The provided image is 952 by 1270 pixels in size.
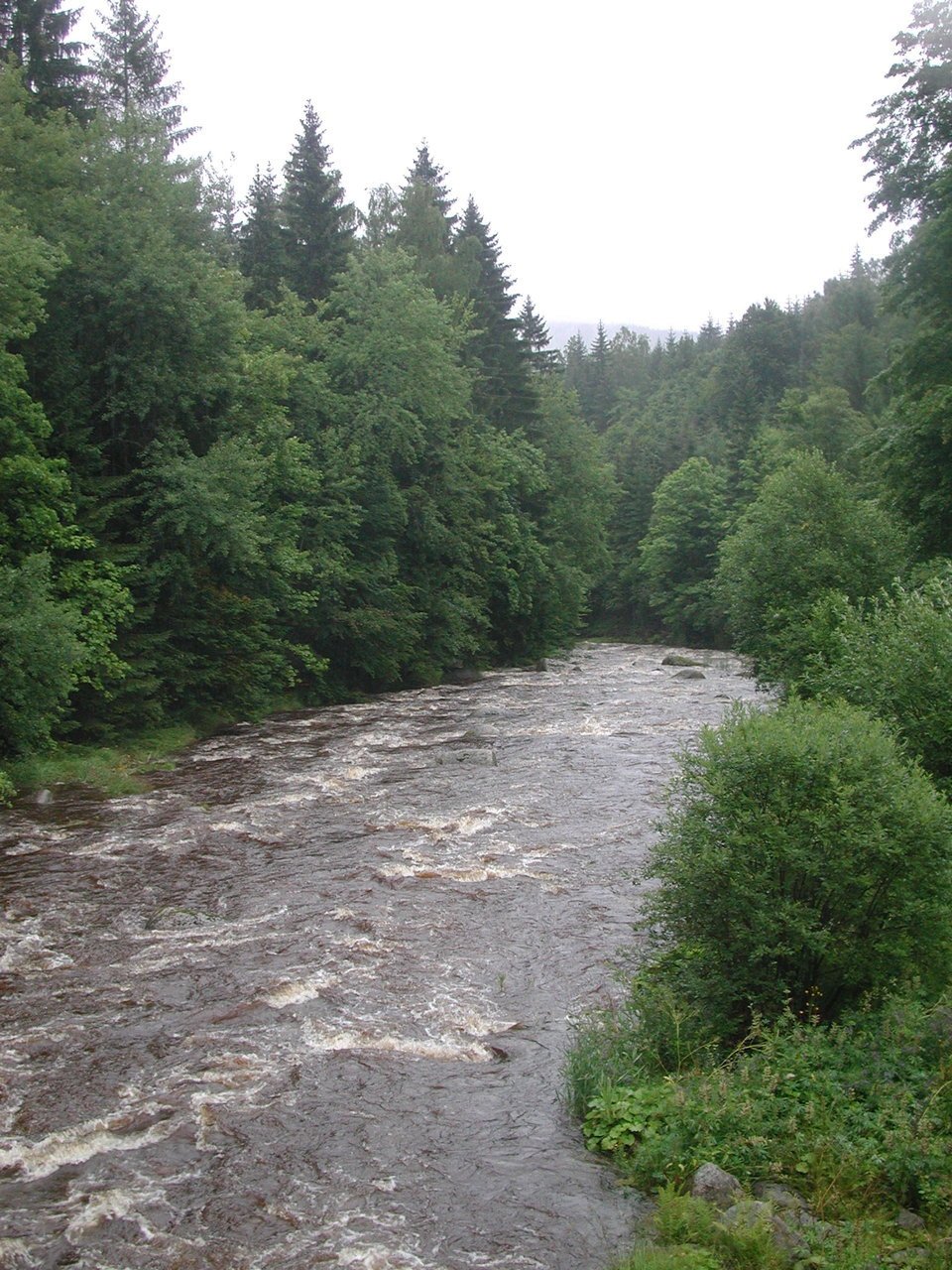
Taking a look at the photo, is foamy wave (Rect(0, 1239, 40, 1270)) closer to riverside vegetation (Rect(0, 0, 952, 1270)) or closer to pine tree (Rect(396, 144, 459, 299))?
riverside vegetation (Rect(0, 0, 952, 1270))

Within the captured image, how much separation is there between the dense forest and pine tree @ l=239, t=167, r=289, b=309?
0.17 metres

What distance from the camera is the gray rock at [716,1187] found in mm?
6508

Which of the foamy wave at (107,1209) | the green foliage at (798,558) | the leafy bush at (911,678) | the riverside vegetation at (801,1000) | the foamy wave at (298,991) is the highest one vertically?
the green foliage at (798,558)

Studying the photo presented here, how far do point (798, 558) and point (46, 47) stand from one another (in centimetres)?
2615

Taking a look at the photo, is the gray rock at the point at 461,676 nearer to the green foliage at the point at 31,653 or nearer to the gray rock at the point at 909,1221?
the green foliage at the point at 31,653

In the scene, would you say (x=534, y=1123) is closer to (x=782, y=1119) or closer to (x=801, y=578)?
(x=782, y=1119)

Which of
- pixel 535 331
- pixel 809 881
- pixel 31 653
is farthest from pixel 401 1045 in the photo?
pixel 535 331

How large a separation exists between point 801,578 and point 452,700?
12.8 metres

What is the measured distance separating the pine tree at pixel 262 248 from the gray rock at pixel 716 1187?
127 ft

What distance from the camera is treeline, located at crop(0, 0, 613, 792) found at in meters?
21.4

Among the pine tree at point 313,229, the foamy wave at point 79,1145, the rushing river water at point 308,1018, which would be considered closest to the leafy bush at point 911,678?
the rushing river water at point 308,1018

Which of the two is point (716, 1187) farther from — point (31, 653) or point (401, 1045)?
point (31, 653)

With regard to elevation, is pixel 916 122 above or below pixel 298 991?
above

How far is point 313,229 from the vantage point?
44.4 metres
